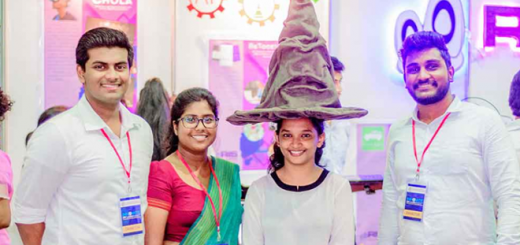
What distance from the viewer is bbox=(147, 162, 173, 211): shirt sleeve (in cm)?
229

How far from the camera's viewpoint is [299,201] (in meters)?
2.21

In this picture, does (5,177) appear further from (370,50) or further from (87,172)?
(370,50)

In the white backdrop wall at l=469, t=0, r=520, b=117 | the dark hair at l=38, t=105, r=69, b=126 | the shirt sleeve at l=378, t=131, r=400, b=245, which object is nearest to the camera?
the shirt sleeve at l=378, t=131, r=400, b=245

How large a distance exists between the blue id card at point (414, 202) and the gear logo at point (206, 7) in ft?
8.23

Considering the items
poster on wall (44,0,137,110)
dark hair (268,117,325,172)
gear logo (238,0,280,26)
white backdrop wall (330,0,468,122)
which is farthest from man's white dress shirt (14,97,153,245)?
white backdrop wall (330,0,468,122)

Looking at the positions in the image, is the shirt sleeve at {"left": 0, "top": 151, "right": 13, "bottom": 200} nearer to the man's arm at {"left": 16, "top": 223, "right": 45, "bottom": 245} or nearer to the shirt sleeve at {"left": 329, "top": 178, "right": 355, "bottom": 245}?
the man's arm at {"left": 16, "top": 223, "right": 45, "bottom": 245}

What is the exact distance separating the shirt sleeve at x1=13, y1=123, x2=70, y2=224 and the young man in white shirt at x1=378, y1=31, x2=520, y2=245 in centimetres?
155

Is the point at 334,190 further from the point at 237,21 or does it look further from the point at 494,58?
the point at 494,58

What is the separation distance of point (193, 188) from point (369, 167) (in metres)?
2.75

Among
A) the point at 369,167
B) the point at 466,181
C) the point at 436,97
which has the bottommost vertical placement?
the point at 369,167

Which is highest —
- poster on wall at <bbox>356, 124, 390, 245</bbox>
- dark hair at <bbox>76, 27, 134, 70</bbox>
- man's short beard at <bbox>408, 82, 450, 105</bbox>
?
dark hair at <bbox>76, 27, 134, 70</bbox>

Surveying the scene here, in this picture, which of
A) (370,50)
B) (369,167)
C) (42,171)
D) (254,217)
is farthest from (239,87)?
(42,171)

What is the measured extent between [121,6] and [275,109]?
2546 mm

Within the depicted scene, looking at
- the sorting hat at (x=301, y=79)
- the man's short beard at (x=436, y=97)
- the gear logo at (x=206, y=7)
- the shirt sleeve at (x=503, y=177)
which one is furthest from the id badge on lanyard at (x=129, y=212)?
the gear logo at (x=206, y=7)
